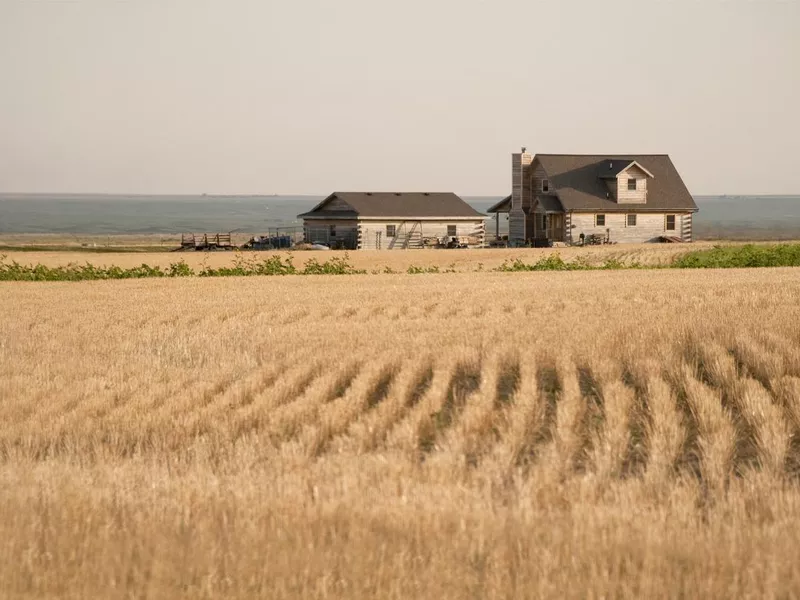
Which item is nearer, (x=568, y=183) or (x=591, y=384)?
(x=591, y=384)

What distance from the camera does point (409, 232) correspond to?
69625 mm

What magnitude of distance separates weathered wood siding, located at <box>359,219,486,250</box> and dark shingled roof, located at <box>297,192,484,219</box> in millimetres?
496

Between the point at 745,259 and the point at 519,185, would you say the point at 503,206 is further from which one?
the point at 745,259

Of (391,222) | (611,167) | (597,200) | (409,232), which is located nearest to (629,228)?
(597,200)

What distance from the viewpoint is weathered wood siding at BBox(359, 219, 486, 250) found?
68.6 metres

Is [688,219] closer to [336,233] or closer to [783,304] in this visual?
[336,233]

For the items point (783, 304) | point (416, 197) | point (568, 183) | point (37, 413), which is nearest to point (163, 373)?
point (37, 413)

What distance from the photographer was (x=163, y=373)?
13992 millimetres

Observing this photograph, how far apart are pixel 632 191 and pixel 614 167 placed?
6.25 ft

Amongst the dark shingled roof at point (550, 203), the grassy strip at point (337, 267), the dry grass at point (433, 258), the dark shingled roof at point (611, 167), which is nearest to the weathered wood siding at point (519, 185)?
the dark shingled roof at point (550, 203)

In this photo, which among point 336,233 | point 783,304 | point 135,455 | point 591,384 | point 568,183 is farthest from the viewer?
point 336,233

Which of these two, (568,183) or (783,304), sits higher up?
(568,183)

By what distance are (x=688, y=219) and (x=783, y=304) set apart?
47.3m

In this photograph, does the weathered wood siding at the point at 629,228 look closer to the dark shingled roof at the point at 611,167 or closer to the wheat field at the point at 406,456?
the dark shingled roof at the point at 611,167
